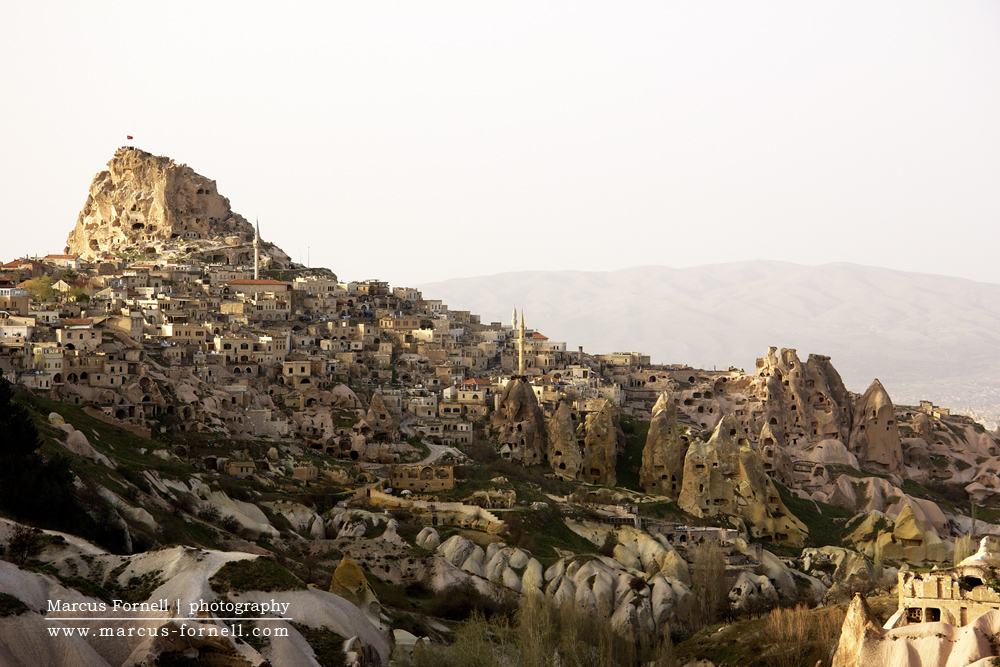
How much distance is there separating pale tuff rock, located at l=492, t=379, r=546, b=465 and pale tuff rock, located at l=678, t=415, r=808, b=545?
12.4 metres

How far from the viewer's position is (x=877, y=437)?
118 metres

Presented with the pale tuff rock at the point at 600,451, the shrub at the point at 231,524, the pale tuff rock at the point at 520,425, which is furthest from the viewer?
the pale tuff rock at the point at 600,451

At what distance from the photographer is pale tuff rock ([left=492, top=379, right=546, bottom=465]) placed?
323 feet

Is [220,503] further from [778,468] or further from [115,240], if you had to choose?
[115,240]

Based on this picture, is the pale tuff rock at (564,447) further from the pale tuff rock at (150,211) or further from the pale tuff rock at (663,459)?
the pale tuff rock at (150,211)

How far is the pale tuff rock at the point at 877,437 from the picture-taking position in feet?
382

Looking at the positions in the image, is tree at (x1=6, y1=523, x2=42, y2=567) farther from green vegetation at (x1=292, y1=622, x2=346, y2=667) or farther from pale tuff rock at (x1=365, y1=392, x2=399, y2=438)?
pale tuff rock at (x1=365, y1=392, x2=399, y2=438)

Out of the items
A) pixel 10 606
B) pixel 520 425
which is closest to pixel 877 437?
pixel 520 425

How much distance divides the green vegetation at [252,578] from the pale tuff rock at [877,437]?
86.1m

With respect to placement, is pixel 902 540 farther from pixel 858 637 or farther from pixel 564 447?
pixel 858 637

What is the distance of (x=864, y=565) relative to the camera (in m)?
79.4

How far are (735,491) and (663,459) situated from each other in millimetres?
7494

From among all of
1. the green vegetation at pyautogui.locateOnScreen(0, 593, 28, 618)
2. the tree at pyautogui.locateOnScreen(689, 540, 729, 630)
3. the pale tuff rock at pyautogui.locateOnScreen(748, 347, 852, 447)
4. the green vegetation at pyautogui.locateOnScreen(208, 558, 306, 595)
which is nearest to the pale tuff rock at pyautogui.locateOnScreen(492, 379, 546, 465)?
the tree at pyautogui.locateOnScreen(689, 540, 729, 630)

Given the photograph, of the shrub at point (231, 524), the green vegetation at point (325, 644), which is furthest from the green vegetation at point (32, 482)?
the green vegetation at point (325, 644)
